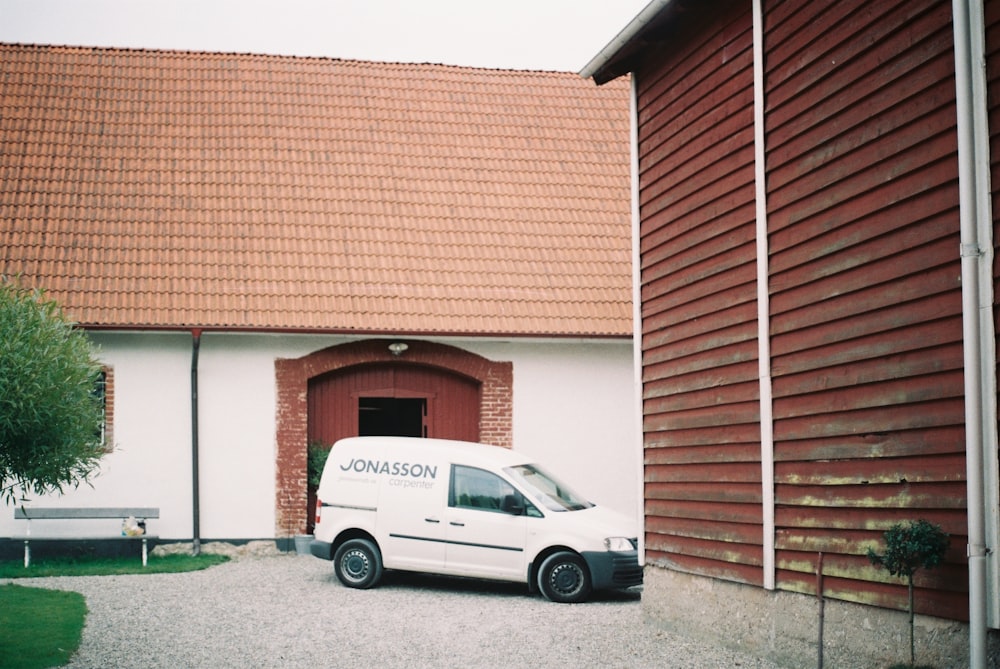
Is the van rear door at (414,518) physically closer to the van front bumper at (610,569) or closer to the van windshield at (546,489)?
the van windshield at (546,489)

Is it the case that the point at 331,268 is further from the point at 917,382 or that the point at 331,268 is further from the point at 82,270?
the point at 917,382

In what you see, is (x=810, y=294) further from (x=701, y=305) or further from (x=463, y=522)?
(x=463, y=522)

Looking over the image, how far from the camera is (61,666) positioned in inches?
350

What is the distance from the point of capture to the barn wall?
6.86 metres

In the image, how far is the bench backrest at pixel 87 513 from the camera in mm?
16516

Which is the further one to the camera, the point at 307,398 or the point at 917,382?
the point at 307,398

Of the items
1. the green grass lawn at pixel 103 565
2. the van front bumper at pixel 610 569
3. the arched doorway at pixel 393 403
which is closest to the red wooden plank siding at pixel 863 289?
the van front bumper at pixel 610 569

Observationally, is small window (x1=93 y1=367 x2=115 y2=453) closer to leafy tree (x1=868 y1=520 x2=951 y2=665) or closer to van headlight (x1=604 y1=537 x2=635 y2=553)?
van headlight (x1=604 y1=537 x2=635 y2=553)

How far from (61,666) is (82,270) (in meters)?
9.72

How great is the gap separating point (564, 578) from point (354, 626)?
296cm

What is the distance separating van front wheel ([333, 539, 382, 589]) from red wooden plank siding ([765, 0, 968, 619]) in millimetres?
6468

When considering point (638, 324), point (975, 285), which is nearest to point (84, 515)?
point (638, 324)

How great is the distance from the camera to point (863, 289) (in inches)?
299

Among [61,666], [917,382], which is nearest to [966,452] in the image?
[917,382]
